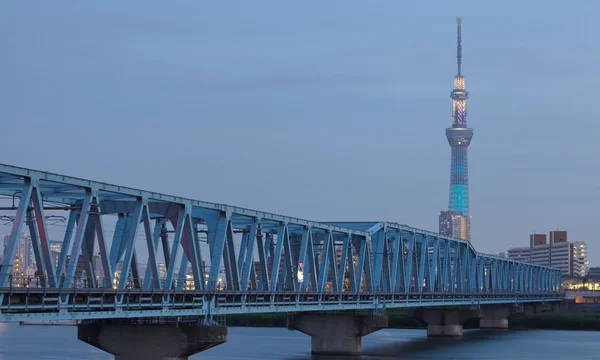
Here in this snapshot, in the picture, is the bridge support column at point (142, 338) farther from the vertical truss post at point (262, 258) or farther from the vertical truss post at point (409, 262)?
the vertical truss post at point (409, 262)

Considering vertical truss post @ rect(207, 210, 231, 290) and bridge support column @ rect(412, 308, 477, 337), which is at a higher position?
vertical truss post @ rect(207, 210, 231, 290)

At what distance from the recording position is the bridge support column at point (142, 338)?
62.4 meters

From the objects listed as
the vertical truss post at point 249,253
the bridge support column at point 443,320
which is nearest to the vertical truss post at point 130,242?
the vertical truss post at point 249,253

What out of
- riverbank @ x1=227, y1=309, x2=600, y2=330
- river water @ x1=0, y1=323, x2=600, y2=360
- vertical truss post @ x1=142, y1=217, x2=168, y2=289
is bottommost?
river water @ x1=0, y1=323, x2=600, y2=360

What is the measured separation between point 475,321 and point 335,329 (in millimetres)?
89571

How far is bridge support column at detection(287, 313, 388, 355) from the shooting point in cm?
9825

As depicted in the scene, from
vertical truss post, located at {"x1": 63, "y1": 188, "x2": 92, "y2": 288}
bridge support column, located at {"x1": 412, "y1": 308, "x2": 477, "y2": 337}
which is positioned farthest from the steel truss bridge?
bridge support column, located at {"x1": 412, "y1": 308, "x2": 477, "y2": 337}

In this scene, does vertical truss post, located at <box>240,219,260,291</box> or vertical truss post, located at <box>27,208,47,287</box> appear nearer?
vertical truss post, located at <box>27,208,47,287</box>

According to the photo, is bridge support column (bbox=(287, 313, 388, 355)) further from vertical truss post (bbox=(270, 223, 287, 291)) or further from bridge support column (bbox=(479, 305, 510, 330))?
bridge support column (bbox=(479, 305, 510, 330))

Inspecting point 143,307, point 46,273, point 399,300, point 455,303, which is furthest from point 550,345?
point 46,273

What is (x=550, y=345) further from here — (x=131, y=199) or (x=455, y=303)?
(x=131, y=199)

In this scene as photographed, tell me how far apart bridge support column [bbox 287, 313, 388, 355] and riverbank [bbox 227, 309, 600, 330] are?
78235 mm

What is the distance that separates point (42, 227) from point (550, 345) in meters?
96.0

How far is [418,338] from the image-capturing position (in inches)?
5694
